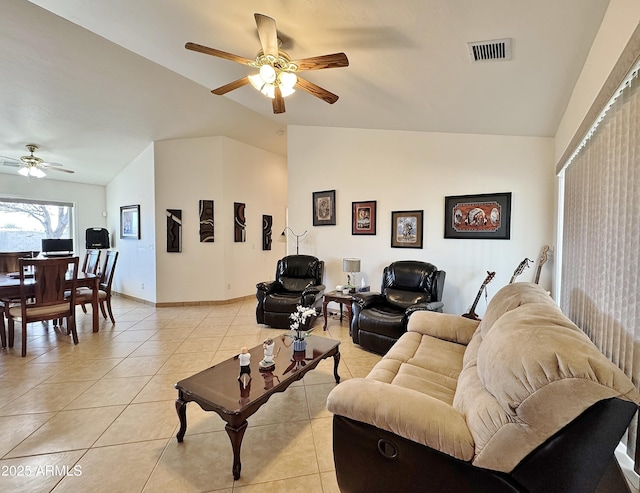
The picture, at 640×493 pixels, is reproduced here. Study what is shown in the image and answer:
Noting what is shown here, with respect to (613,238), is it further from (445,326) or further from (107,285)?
(107,285)

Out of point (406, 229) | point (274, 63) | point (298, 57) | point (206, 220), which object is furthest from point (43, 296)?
point (406, 229)

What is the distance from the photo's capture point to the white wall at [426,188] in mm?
3376

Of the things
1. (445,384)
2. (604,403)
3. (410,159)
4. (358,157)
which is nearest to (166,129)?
(358,157)

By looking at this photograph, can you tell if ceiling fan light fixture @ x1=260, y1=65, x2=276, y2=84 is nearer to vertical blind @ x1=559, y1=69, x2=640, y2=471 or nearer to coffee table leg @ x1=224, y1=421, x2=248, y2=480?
vertical blind @ x1=559, y1=69, x2=640, y2=471

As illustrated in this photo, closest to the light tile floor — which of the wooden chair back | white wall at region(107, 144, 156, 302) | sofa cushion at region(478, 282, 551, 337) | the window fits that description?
the wooden chair back

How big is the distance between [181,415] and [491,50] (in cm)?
321

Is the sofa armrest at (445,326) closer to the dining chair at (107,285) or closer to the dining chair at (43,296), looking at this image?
the dining chair at (43,296)

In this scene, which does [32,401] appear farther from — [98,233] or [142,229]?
[98,233]

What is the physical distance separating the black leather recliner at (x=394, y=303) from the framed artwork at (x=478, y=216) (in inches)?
25.7

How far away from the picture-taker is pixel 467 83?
8.09 feet

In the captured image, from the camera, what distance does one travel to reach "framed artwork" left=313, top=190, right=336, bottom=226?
15.9 feet

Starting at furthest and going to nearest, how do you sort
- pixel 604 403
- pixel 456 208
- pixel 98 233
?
pixel 98 233, pixel 456 208, pixel 604 403

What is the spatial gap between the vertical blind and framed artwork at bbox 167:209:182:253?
18.3 feet

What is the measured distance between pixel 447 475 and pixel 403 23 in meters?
2.55
